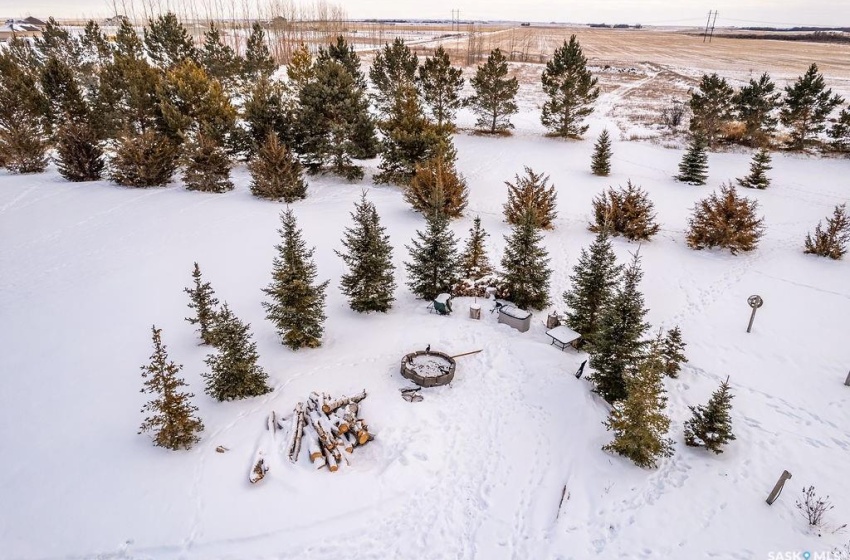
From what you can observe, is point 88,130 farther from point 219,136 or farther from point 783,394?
point 783,394

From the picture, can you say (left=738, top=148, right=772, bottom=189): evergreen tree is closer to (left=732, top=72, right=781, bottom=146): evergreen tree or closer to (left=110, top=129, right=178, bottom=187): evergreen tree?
(left=732, top=72, right=781, bottom=146): evergreen tree

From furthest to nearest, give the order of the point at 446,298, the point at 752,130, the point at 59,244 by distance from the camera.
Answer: the point at 752,130 → the point at 59,244 → the point at 446,298

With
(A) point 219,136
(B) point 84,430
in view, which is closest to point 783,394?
(B) point 84,430

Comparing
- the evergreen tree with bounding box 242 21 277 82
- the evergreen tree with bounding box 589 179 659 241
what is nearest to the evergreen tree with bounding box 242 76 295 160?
the evergreen tree with bounding box 589 179 659 241

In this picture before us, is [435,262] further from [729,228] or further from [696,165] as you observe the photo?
[696,165]

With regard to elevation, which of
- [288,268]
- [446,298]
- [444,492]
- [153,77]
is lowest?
[444,492]

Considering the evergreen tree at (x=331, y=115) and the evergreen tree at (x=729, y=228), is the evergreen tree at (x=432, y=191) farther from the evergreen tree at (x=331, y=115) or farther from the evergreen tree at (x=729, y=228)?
the evergreen tree at (x=729, y=228)
